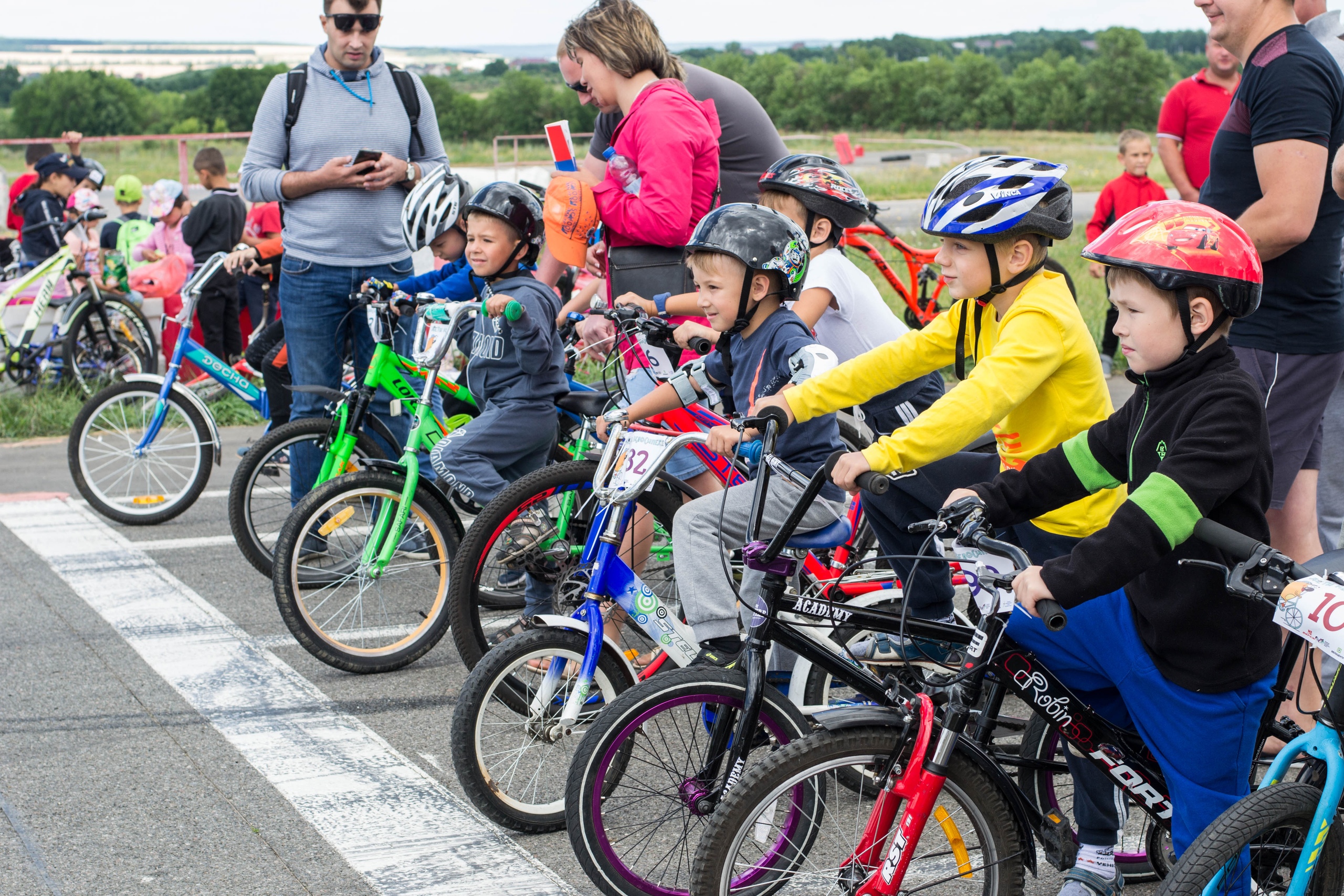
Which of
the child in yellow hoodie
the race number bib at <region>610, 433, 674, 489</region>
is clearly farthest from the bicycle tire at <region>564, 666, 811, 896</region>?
the race number bib at <region>610, 433, 674, 489</region>

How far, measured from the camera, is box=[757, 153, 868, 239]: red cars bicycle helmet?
4.72 metres

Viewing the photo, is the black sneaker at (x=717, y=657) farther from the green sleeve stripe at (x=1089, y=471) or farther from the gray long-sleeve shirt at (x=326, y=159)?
the gray long-sleeve shirt at (x=326, y=159)

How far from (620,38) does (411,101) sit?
141 cm

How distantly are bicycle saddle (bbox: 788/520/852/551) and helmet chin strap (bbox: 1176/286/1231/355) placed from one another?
4.01 feet

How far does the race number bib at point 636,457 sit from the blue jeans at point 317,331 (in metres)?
2.58

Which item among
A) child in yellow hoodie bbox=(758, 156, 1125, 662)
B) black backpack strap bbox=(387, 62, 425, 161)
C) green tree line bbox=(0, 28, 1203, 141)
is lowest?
child in yellow hoodie bbox=(758, 156, 1125, 662)

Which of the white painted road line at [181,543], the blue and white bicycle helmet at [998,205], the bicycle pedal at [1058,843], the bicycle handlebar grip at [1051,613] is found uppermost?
the blue and white bicycle helmet at [998,205]

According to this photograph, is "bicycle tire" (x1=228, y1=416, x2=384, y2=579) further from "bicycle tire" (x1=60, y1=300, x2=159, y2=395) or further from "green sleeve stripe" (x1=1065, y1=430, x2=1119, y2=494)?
"bicycle tire" (x1=60, y1=300, x2=159, y2=395)

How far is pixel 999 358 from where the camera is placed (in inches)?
131

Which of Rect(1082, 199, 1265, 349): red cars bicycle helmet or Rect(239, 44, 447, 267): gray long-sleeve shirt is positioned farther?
Rect(239, 44, 447, 267): gray long-sleeve shirt

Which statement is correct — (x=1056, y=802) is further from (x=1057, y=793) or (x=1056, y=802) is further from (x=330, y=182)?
(x=330, y=182)

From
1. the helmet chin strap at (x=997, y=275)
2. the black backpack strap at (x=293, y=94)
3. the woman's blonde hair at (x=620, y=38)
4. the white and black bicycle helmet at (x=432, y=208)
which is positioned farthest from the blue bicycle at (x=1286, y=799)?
the black backpack strap at (x=293, y=94)

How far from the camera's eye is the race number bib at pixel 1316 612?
7.43ft

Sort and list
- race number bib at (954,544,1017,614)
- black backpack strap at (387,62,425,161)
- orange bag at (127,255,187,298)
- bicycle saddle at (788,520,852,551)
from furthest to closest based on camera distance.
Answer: orange bag at (127,255,187,298), black backpack strap at (387,62,425,161), bicycle saddle at (788,520,852,551), race number bib at (954,544,1017,614)
